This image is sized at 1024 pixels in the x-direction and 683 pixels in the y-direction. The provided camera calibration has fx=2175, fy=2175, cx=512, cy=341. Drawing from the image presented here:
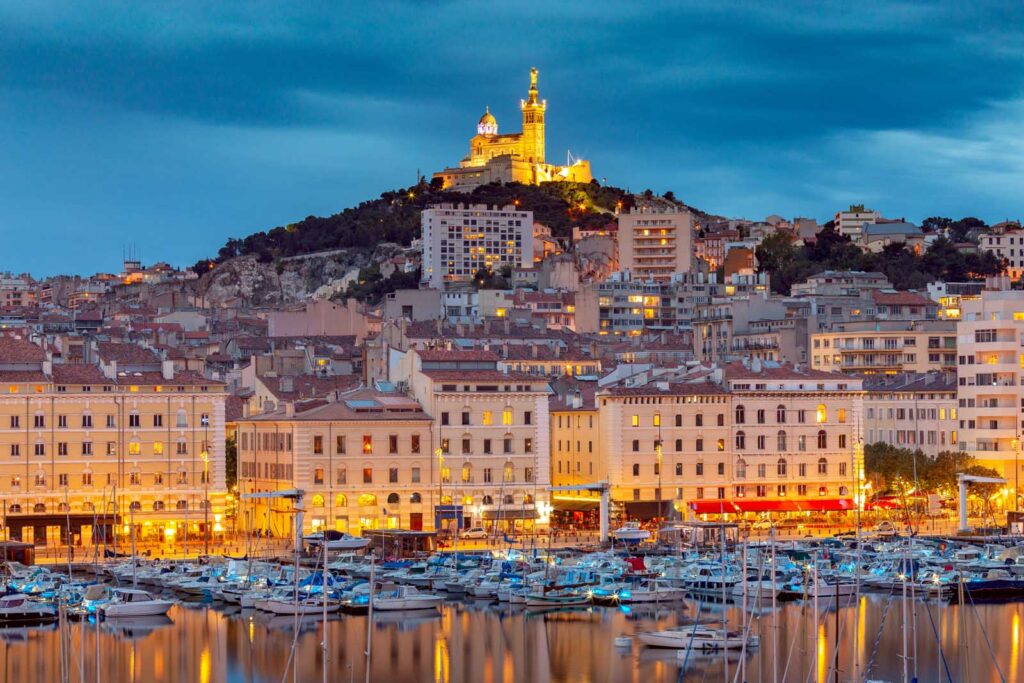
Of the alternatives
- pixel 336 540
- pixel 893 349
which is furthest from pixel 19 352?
pixel 893 349

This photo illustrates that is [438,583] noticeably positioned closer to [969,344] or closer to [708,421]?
[708,421]

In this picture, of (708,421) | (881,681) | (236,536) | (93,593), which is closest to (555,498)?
(708,421)

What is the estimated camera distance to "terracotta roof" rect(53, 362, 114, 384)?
282 ft

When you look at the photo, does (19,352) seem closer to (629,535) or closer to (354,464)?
(354,464)

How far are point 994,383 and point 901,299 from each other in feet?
137

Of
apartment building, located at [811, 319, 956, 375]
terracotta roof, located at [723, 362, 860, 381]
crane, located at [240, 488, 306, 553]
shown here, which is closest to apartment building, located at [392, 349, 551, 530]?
crane, located at [240, 488, 306, 553]

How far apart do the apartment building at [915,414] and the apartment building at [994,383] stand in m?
2.06

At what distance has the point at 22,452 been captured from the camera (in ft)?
278

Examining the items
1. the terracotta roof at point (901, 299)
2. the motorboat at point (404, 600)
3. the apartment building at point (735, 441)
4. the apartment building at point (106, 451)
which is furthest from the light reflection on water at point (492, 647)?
the terracotta roof at point (901, 299)

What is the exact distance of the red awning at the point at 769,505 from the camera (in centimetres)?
9306

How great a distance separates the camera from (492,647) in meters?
64.6

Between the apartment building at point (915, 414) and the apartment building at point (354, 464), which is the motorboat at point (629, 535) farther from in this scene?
the apartment building at point (915, 414)

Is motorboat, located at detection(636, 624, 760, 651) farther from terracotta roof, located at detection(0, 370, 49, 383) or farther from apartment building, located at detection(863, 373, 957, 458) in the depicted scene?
apartment building, located at detection(863, 373, 957, 458)

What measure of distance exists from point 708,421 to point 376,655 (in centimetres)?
3432
